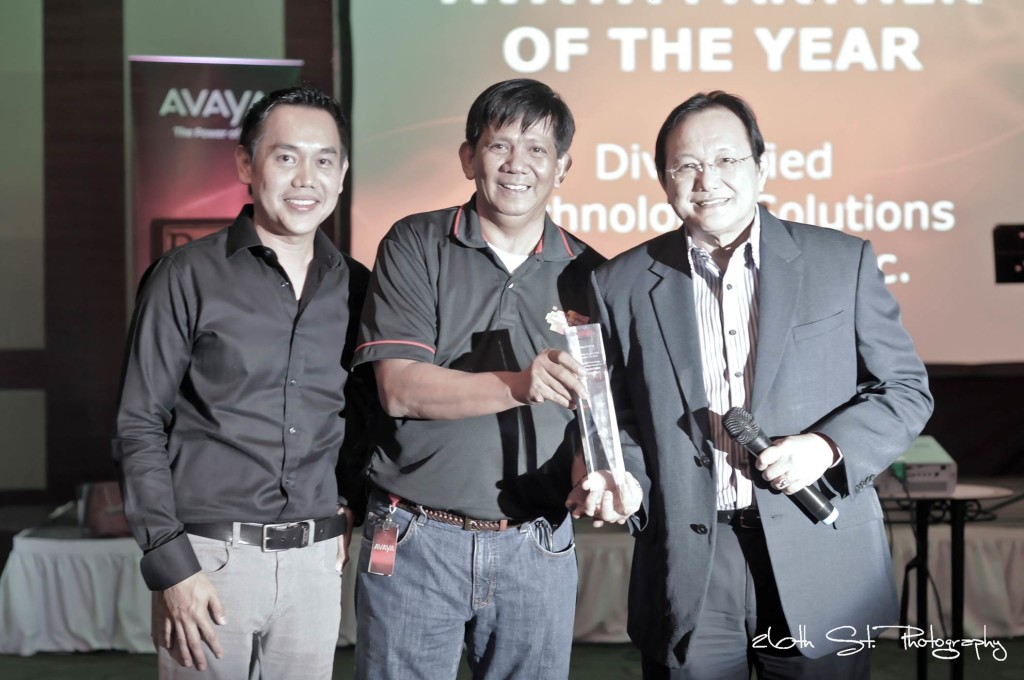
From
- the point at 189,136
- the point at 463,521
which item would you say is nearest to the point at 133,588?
the point at 189,136

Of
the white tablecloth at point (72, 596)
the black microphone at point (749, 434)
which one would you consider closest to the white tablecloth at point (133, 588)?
the white tablecloth at point (72, 596)

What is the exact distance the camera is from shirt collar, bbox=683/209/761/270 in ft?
5.74

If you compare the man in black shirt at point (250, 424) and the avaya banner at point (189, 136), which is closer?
the man in black shirt at point (250, 424)

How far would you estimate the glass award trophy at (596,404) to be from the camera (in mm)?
1595

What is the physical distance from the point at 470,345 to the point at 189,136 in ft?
11.1

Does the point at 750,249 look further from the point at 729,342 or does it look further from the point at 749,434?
the point at 749,434

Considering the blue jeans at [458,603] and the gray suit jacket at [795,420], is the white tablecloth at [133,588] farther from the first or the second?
the gray suit jacket at [795,420]

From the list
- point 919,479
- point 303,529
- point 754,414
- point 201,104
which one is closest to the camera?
point 754,414

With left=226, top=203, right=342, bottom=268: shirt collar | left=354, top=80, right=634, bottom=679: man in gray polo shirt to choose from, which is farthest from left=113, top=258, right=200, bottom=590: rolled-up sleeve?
left=354, top=80, right=634, bottom=679: man in gray polo shirt

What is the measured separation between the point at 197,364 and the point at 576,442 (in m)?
0.74

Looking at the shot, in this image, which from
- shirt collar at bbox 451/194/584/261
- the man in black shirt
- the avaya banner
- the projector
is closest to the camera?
the man in black shirt

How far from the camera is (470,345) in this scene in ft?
6.16

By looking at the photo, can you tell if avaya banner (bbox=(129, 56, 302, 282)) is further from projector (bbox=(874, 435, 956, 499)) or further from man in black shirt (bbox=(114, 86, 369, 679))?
projector (bbox=(874, 435, 956, 499))

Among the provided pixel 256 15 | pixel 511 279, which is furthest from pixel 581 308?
pixel 256 15
